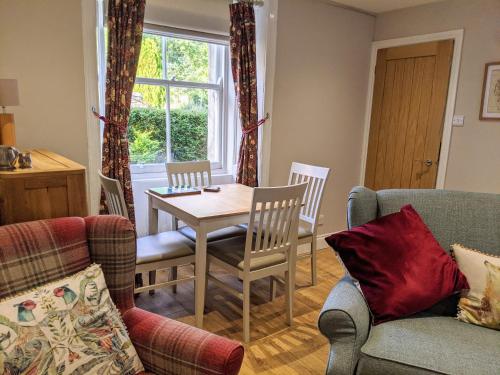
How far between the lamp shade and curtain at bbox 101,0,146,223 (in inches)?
34.2

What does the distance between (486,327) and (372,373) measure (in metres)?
0.56

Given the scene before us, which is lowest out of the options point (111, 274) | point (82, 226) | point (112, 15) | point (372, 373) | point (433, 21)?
point (372, 373)

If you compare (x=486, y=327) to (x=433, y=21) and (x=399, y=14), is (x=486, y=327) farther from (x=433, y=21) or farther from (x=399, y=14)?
(x=399, y=14)

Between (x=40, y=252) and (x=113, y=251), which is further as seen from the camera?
(x=113, y=251)

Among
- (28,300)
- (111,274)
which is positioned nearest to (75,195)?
(111,274)

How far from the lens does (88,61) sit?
248 cm

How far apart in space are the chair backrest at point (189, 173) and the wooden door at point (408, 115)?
194 cm

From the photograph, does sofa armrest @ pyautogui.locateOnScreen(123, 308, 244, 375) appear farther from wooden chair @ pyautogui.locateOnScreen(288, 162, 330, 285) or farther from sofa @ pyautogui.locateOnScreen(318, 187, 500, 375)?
wooden chair @ pyautogui.locateOnScreen(288, 162, 330, 285)

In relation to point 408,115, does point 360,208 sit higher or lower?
lower

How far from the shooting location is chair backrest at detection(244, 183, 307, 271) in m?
2.12

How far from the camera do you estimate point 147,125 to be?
10.1ft

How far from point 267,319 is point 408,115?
2.44 meters

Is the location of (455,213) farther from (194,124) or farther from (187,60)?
(187,60)

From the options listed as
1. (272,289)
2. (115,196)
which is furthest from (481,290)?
(115,196)
